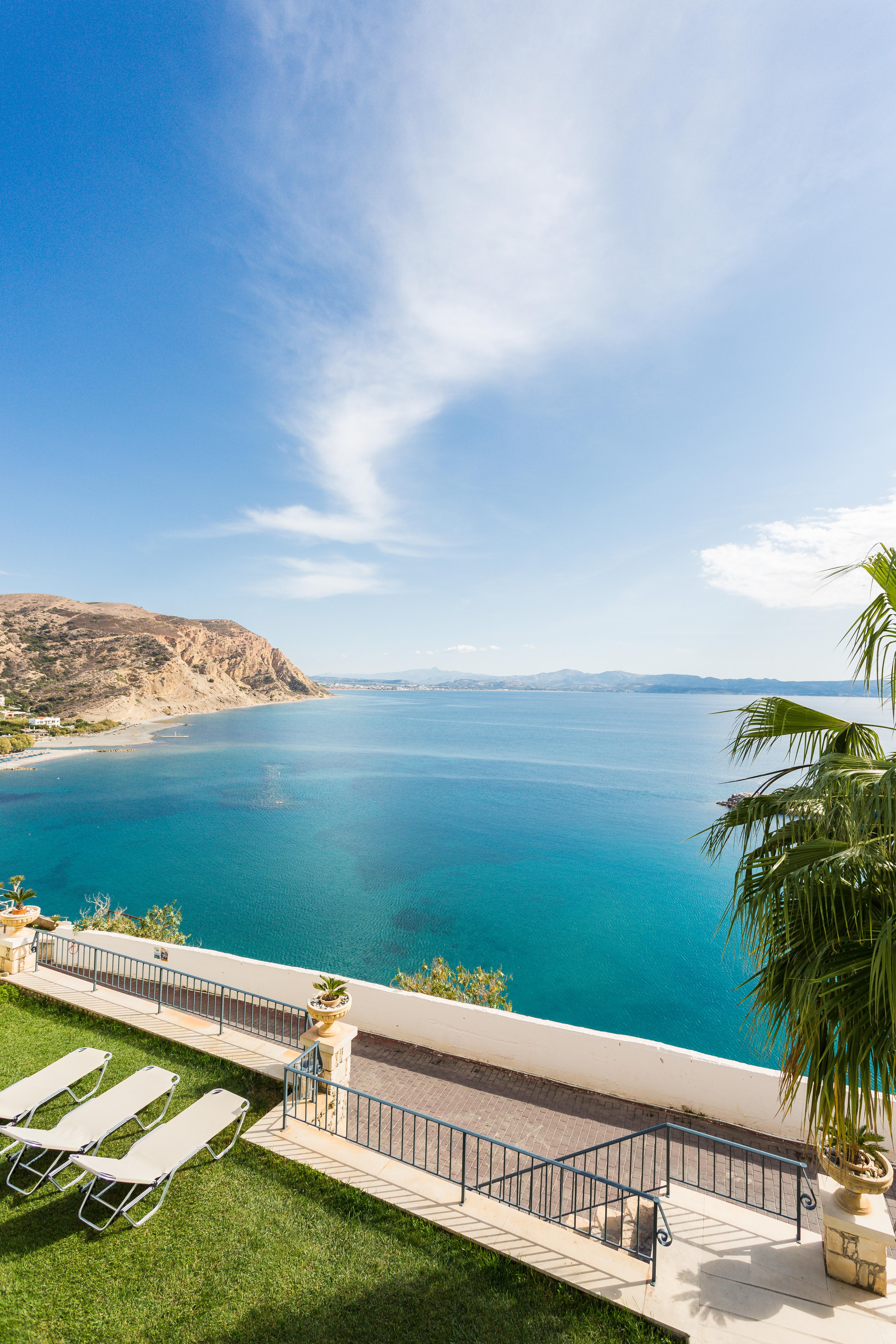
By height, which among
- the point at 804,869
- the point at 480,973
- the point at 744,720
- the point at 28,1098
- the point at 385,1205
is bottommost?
the point at 480,973

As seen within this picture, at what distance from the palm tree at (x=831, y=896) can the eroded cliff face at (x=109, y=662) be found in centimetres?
10764

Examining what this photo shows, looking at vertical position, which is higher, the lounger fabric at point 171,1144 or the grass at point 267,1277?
the lounger fabric at point 171,1144

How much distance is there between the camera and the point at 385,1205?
220 inches

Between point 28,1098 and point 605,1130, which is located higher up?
point 28,1098

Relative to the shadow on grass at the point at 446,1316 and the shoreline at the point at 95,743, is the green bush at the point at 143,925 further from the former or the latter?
the shoreline at the point at 95,743

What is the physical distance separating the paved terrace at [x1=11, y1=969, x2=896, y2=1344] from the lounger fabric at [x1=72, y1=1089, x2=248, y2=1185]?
0.63 metres

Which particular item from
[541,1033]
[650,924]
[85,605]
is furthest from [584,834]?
A: [85,605]

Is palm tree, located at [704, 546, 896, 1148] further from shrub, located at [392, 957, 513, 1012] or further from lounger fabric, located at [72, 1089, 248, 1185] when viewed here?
shrub, located at [392, 957, 513, 1012]

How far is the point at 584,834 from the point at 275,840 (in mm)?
22419

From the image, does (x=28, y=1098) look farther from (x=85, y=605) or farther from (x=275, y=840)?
(x=85, y=605)

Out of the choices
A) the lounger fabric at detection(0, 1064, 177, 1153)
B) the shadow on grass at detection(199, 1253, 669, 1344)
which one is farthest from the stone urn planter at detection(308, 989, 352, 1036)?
the shadow on grass at detection(199, 1253, 669, 1344)

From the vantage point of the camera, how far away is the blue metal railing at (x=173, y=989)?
30.2 feet

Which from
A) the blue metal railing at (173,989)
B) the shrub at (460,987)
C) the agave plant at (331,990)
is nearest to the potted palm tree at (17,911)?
the blue metal railing at (173,989)

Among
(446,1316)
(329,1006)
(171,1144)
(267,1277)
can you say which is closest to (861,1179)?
(446,1316)
